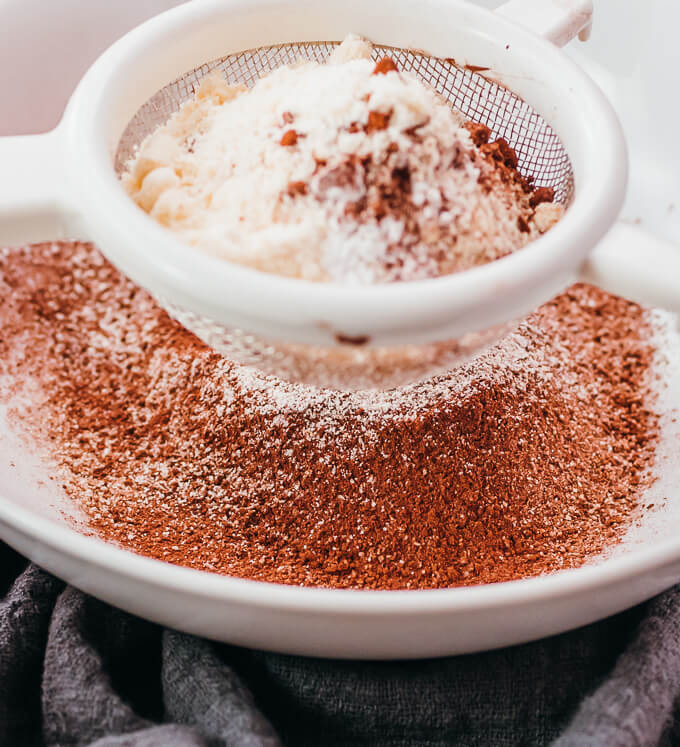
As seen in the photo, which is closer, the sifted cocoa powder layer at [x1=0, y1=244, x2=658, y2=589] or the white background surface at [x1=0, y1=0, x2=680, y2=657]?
the white background surface at [x1=0, y1=0, x2=680, y2=657]

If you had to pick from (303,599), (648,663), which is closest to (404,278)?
(303,599)

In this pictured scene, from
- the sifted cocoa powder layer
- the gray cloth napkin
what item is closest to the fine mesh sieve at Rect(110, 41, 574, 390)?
the sifted cocoa powder layer

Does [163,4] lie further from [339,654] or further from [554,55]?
[339,654]

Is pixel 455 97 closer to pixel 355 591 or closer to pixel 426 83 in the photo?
pixel 426 83

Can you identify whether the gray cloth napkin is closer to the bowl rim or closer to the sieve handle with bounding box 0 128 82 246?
the bowl rim

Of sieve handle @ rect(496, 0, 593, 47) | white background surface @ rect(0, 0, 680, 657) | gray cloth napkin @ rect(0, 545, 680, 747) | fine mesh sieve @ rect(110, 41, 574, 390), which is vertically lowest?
gray cloth napkin @ rect(0, 545, 680, 747)

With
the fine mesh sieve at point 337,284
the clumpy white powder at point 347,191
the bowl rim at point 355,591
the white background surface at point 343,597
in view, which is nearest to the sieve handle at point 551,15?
the fine mesh sieve at point 337,284
